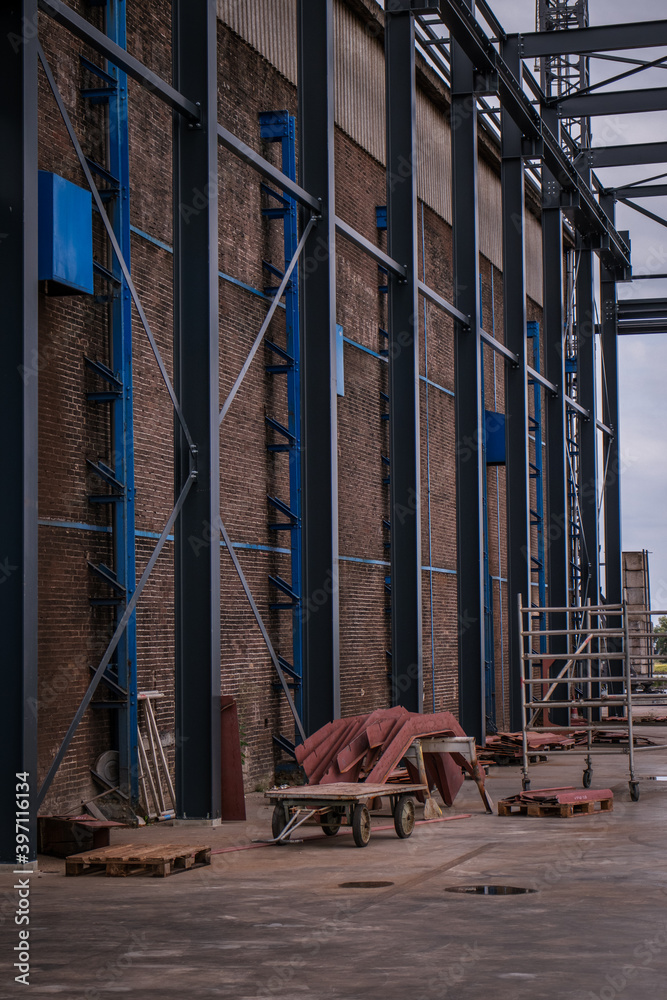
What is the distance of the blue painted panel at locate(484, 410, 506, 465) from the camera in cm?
2497

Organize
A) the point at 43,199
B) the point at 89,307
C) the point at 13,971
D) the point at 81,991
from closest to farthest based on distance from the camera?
the point at 81,991 < the point at 13,971 < the point at 43,199 < the point at 89,307

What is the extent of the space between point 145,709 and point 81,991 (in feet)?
24.5

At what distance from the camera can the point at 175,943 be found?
22.0ft

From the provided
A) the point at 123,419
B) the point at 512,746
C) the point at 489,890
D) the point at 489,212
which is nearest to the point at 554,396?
the point at 489,212

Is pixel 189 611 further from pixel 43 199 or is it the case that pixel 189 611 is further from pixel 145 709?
pixel 43 199

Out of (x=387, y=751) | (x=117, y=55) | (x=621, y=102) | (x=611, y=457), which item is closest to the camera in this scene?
(x=117, y=55)

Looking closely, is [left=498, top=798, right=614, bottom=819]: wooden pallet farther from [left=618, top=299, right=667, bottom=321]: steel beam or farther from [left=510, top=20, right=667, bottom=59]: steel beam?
[left=618, top=299, right=667, bottom=321]: steel beam

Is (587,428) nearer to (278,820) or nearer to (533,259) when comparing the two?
(533,259)

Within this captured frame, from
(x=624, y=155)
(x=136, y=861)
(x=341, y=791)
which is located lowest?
(x=136, y=861)

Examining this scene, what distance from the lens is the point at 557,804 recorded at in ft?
40.8

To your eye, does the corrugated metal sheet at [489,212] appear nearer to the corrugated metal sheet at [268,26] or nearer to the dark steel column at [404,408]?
the dark steel column at [404,408]

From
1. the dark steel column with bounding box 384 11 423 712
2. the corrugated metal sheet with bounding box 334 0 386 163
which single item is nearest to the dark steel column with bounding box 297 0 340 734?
the dark steel column with bounding box 384 11 423 712

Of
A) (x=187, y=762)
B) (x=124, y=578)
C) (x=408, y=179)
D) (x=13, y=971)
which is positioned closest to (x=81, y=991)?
(x=13, y=971)

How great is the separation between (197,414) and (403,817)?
13.9 feet
